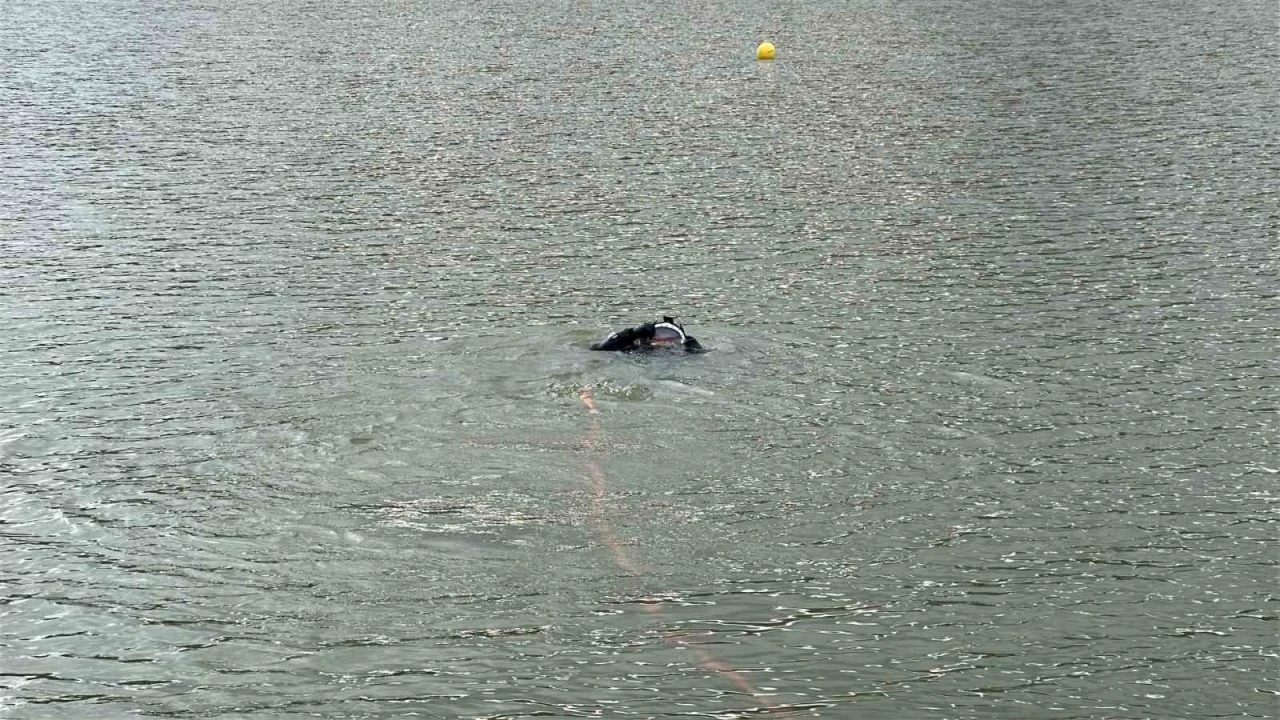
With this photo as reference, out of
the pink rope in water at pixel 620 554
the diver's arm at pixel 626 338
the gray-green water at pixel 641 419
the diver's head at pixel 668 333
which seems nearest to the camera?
the pink rope in water at pixel 620 554

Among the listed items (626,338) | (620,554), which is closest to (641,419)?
(626,338)

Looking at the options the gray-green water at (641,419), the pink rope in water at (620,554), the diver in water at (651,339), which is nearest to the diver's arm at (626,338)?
the diver in water at (651,339)

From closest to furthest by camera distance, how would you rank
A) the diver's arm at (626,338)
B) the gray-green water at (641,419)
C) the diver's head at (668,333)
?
1. the gray-green water at (641,419)
2. the diver's head at (668,333)
3. the diver's arm at (626,338)

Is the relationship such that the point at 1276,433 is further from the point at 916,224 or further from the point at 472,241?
the point at 472,241

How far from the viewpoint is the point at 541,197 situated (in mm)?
38688

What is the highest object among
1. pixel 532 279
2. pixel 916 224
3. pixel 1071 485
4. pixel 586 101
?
pixel 586 101

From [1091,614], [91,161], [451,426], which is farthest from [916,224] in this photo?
[91,161]

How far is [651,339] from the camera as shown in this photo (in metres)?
24.7

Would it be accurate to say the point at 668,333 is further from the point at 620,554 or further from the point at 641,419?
the point at 620,554

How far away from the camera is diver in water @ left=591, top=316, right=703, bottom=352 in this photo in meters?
24.5

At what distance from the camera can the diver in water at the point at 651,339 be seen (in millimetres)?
24516

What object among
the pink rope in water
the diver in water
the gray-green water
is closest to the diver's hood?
the diver in water

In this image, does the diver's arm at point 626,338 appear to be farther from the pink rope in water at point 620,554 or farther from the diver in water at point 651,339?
the pink rope in water at point 620,554

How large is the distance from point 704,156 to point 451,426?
76.0 ft
